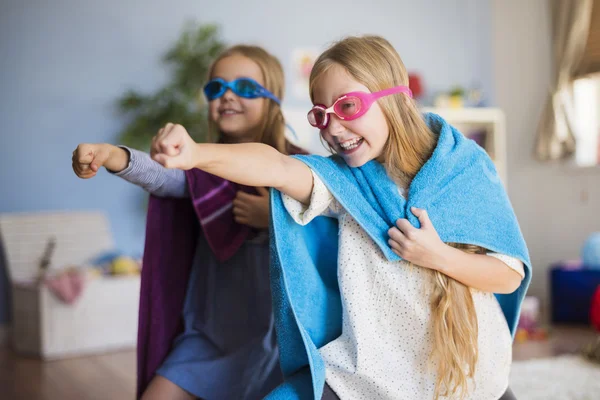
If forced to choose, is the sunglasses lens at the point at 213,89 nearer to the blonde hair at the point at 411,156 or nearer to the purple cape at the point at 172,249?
the purple cape at the point at 172,249

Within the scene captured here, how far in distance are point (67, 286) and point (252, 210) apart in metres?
2.16

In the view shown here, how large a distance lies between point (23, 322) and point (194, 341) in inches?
88.2

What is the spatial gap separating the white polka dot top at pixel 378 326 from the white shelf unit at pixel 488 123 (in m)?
3.90

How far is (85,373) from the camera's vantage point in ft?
10.0

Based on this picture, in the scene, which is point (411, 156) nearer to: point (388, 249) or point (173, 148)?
point (388, 249)

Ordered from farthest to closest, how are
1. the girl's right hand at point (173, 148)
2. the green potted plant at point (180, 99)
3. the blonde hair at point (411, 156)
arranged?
the green potted plant at point (180, 99)
the blonde hair at point (411, 156)
the girl's right hand at point (173, 148)

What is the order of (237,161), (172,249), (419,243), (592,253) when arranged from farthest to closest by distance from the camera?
(592,253), (172,249), (419,243), (237,161)

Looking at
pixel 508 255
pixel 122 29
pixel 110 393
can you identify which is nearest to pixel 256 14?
pixel 122 29

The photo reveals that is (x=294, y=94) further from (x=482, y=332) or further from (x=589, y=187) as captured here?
(x=482, y=332)

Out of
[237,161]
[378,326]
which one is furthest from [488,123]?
[237,161]

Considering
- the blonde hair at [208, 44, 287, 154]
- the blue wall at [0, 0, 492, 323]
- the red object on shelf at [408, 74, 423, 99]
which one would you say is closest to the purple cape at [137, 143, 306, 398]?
the blonde hair at [208, 44, 287, 154]

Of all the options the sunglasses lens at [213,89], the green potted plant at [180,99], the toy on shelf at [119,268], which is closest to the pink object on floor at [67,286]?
the toy on shelf at [119,268]

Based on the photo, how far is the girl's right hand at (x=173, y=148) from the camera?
0.95 m

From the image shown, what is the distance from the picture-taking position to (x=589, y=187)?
4.66m
